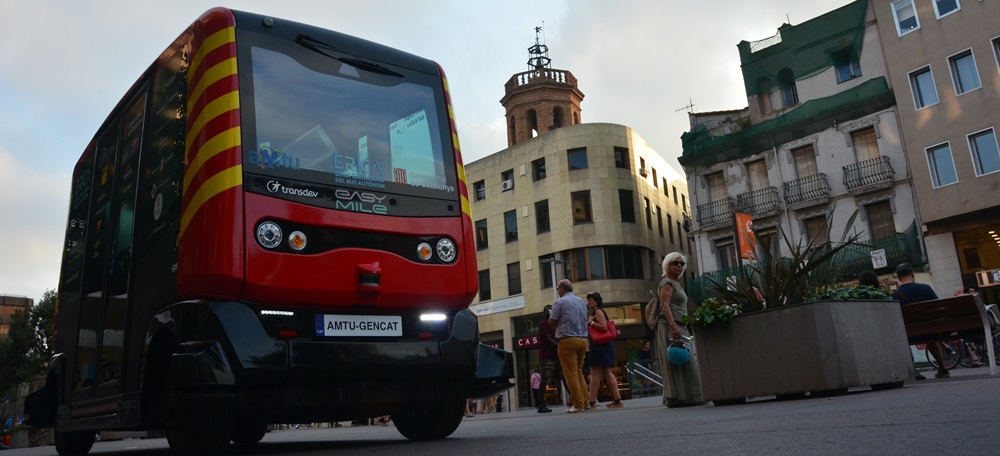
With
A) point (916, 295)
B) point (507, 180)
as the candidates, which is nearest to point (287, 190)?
point (916, 295)

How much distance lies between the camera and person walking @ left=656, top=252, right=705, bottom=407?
9.20 metres

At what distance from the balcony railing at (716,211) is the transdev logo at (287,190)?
32298 millimetres

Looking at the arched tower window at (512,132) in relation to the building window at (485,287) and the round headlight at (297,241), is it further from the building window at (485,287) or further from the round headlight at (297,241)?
the round headlight at (297,241)

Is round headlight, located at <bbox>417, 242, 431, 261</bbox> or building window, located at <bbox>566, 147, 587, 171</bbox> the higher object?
building window, located at <bbox>566, 147, 587, 171</bbox>

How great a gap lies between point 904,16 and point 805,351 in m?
28.5

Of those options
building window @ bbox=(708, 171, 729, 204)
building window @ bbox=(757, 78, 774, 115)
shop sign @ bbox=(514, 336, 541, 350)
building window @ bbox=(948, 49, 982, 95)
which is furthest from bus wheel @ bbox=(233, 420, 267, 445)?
shop sign @ bbox=(514, 336, 541, 350)

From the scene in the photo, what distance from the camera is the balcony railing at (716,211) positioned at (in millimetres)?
35844

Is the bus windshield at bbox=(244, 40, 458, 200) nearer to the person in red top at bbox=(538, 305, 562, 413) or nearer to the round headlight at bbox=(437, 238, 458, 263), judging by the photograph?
the round headlight at bbox=(437, 238, 458, 263)

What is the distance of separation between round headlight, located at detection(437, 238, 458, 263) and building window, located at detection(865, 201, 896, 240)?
28.8 metres

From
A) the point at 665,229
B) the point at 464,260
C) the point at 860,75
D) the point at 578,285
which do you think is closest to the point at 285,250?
the point at 464,260

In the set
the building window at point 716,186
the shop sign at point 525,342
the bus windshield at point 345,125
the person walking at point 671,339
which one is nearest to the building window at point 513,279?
the shop sign at point 525,342

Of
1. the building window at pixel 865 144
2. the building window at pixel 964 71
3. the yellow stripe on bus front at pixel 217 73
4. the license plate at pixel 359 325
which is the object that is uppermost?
the building window at pixel 964 71

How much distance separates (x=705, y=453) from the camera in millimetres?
3240

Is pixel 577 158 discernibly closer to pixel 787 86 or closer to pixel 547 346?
pixel 787 86
